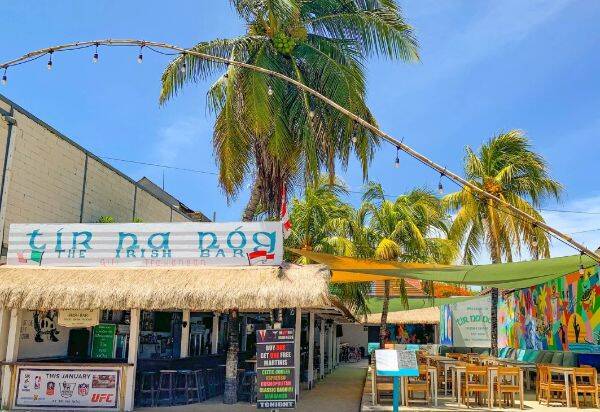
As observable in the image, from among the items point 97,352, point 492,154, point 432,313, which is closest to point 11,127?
point 97,352

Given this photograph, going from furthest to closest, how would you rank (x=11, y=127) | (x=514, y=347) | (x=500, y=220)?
(x=514, y=347), (x=500, y=220), (x=11, y=127)

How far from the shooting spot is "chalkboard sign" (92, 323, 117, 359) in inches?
523

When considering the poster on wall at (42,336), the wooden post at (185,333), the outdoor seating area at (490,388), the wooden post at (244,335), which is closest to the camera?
the outdoor seating area at (490,388)

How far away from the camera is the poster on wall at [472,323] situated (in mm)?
25562

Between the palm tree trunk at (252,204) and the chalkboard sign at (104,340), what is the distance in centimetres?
372

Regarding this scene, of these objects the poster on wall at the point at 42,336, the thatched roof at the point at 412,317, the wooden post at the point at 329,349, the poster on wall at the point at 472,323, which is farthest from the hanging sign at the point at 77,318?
the thatched roof at the point at 412,317

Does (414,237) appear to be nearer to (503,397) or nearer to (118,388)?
(503,397)

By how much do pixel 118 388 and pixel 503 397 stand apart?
7772 mm

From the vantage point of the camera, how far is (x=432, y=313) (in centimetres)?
3139

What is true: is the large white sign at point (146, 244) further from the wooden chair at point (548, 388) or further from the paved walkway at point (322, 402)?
the wooden chair at point (548, 388)

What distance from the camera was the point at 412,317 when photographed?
30484 millimetres

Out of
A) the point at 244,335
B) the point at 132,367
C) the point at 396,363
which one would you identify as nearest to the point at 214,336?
the point at 244,335

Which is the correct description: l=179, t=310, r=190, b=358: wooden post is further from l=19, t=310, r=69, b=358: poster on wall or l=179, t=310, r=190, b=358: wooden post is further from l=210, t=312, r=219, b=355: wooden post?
l=19, t=310, r=69, b=358: poster on wall

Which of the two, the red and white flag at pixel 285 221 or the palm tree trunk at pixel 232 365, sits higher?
the red and white flag at pixel 285 221
